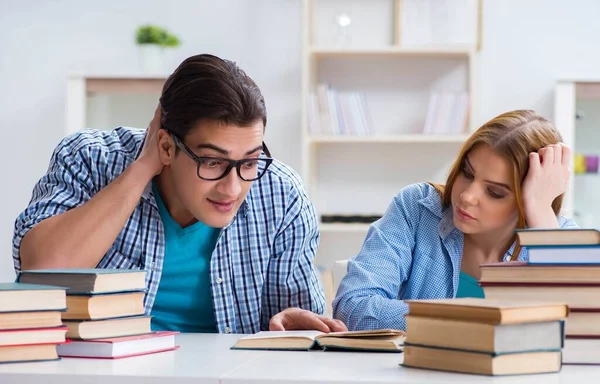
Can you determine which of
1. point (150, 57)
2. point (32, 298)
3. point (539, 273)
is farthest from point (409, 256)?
point (150, 57)

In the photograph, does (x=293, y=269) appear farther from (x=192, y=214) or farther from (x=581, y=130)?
(x=581, y=130)

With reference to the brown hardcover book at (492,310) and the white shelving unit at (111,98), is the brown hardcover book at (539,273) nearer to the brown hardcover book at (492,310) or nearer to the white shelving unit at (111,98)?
the brown hardcover book at (492,310)

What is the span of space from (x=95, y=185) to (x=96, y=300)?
0.74m

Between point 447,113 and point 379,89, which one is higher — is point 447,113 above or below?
below

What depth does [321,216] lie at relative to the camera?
4242mm

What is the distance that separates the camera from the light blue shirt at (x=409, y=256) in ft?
6.22

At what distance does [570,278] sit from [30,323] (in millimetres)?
767

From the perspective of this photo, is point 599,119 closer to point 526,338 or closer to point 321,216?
Result: point 321,216

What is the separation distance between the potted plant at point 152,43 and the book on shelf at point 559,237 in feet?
10.7

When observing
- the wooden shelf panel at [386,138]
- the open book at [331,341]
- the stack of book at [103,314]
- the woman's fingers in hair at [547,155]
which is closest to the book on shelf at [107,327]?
the stack of book at [103,314]

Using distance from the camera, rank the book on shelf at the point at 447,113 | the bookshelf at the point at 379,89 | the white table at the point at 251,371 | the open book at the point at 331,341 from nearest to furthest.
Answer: the white table at the point at 251,371
the open book at the point at 331,341
the book on shelf at the point at 447,113
the bookshelf at the point at 379,89

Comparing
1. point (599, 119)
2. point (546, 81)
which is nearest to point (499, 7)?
point (546, 81)

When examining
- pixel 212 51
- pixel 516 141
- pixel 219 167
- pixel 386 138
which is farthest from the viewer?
pixel 212 51

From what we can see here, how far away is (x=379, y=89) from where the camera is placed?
14.2 feet
